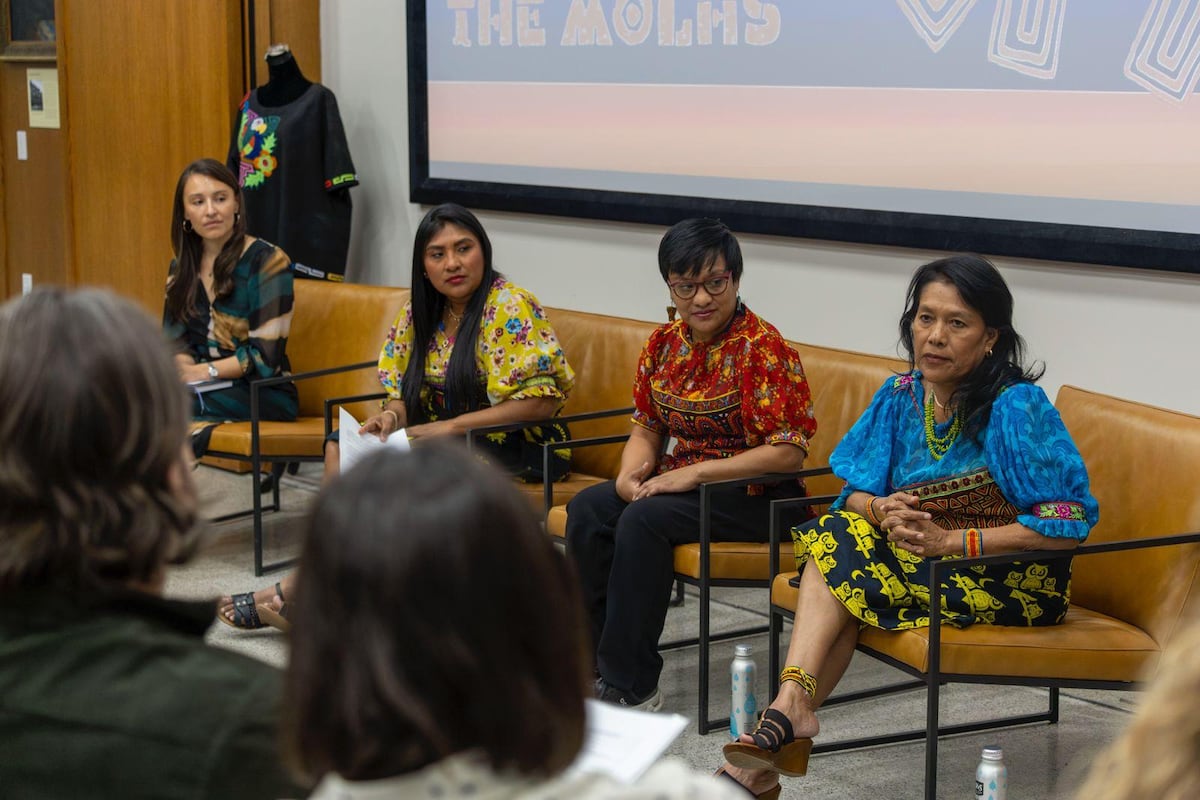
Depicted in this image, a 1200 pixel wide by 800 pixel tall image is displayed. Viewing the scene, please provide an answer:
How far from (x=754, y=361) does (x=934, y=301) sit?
637mm

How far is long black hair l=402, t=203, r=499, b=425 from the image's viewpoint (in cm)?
440

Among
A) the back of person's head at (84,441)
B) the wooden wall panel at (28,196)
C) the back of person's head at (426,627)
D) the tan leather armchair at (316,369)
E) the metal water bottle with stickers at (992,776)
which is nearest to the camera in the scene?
the back of person's head at (426,627)

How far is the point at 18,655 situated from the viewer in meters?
1.29

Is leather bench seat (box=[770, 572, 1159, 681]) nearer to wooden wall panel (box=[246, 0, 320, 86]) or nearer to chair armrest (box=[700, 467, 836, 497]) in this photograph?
chair armrest (box=[700, 467, 836, 497])

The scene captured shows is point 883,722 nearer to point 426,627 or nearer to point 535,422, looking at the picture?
point 535,422

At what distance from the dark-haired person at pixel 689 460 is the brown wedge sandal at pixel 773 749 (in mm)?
592

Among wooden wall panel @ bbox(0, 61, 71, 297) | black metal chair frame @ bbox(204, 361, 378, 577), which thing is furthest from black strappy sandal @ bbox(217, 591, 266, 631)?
wooden wall panel @ bbox(0, 61, 71, 297)

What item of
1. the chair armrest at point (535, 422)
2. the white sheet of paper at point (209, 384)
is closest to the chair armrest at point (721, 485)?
the chair armrest at point (535, 422)

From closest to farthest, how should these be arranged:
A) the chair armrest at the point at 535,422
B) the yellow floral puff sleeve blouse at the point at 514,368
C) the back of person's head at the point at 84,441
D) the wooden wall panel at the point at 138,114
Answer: the back of person's head at the point at 84,441, the chair armrest at the point at 535,422, the yellow floral puff sleeve blouse at the point at 514,368, the wooden wall panel at the point at 138,114

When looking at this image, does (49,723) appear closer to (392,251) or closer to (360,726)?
(360,726)

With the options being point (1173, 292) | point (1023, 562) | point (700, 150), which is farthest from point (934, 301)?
point (700, 150)

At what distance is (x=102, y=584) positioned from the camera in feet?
4.25

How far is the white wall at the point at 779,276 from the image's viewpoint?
378cm

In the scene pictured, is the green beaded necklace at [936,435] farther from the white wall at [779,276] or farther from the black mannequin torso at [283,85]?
the black mannequin torso at [283,85]
